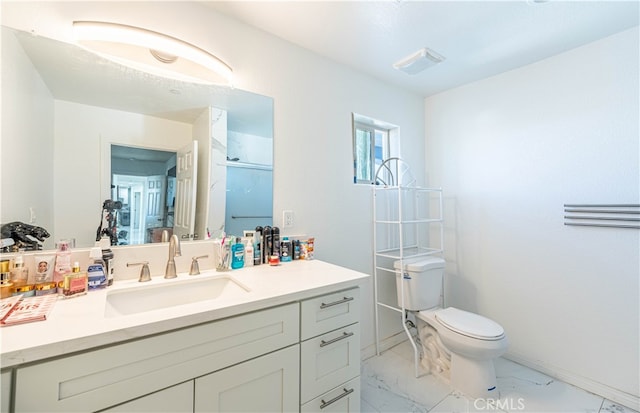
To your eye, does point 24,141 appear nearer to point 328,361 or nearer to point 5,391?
point 5,391

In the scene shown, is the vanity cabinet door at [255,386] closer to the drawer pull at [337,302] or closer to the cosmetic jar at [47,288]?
the drawer pull at [337,302]

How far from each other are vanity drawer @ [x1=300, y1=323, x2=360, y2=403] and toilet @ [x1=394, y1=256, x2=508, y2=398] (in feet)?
2.67

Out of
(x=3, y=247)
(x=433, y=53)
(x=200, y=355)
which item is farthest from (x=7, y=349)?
(x=433, y=53)

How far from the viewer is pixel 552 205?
1.89 m

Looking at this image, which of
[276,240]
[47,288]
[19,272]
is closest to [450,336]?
[276,240]

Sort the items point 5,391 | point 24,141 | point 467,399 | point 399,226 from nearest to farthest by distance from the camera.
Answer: point 5,391 < point 24,141 < point 467,399 < point 399,226

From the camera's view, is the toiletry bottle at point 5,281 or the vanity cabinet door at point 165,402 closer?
the vanity cabinet door at point 165,402

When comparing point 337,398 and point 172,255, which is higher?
point 172,255

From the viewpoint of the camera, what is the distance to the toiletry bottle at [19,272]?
94 centimetres

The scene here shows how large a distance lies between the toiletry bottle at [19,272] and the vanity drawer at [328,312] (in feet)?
3.36

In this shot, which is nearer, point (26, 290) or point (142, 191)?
point (26, 290)

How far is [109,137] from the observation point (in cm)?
116

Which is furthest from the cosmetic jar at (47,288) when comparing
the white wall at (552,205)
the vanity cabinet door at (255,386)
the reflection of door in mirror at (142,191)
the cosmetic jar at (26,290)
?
the white wall at (552,205)

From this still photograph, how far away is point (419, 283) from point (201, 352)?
1.57m
